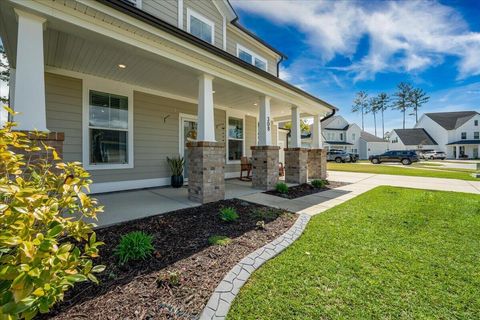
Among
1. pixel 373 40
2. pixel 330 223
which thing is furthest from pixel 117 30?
pixel 373 40

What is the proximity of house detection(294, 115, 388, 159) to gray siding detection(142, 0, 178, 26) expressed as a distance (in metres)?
33.2

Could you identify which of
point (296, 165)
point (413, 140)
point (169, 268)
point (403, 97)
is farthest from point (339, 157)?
point (403, 97)

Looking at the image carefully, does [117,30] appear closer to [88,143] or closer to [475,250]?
[88,143]

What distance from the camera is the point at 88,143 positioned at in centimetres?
568

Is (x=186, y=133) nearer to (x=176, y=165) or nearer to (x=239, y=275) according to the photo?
(x=176, y=165)

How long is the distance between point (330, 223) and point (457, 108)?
192 feet

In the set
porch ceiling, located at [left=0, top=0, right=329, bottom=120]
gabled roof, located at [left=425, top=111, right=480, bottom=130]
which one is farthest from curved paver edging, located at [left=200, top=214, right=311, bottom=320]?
gabled roof, located at [left=425, top=111, right=480, bottom=130]

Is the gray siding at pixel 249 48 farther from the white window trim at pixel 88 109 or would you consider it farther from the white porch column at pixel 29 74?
the white porch column at pixel 29 74

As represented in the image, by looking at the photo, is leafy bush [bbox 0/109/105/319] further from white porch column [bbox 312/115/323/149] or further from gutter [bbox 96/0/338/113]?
white porch column [bbox 312/115/323/149]

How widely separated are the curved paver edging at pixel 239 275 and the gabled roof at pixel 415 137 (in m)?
47.0

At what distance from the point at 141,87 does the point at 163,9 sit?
2.55m

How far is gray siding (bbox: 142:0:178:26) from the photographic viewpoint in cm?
627

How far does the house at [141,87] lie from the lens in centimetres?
306

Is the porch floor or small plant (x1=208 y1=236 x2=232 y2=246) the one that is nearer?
small plant (x1=208 y1=236 x2=232 y2=246)
